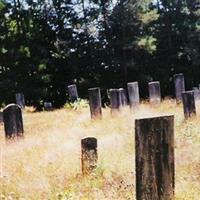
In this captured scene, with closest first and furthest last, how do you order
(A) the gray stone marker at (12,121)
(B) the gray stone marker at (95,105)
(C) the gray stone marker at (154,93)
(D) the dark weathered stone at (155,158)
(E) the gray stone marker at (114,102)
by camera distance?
1. (D) the dark weathered stone at (155,158)
2. (A) the gray stone marker at (12,121)
3. (B) the gray stone marker at (95,105)
4. (E) the gray stone marker at (114,102)
5. (C) the gray stone marker at (154,93)

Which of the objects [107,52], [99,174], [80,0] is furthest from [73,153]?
[80,0]

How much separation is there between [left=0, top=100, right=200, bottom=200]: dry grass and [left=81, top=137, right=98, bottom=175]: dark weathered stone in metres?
0.16

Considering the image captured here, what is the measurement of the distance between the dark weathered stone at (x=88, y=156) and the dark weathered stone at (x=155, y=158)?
4043 millimetres

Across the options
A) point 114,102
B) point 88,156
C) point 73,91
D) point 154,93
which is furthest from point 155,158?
point 73,91

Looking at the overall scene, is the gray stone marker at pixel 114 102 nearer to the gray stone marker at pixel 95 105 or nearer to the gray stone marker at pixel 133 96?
the gray stone marker at pixel 95 105

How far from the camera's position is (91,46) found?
1470 inches

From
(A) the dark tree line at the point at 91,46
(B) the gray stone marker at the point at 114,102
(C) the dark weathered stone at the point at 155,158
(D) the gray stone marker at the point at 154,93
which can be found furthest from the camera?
(A) the dark tree line at the point at 91,46

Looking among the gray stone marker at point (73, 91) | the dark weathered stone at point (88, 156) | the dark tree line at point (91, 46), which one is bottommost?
the dark weathered stone at point (88, 156)

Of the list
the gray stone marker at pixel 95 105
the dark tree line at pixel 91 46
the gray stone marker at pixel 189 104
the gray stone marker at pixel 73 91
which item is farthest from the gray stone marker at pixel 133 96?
the dark tree line at pixel 91 46

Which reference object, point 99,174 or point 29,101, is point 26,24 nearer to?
point 29,101

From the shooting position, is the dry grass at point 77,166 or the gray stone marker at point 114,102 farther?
the gray stone marker at point 114,102

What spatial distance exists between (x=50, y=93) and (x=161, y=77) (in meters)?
7.96

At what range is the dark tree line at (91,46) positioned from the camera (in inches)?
1399

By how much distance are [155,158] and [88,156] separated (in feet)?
14.1
